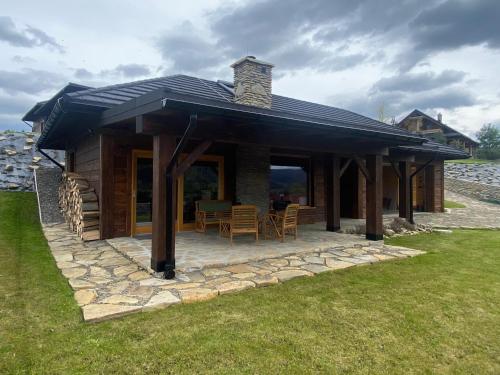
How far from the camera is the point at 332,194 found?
8.09m

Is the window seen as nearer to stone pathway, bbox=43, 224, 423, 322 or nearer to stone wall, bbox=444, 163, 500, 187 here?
stone pathway, bbox=43, 224, 423, 322

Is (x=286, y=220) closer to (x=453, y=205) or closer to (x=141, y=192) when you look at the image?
(x=141, y=192)

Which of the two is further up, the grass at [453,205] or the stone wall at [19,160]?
the stone wall at [19,160]

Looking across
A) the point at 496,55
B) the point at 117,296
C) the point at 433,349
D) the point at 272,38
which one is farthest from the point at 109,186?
the point at 496,55

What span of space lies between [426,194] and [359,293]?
1151 cm

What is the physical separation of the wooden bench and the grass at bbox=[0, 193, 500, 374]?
3412 millimetres

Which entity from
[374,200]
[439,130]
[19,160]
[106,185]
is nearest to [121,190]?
[106,185]

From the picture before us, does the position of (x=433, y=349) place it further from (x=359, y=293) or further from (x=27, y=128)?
(x=27, y=128)

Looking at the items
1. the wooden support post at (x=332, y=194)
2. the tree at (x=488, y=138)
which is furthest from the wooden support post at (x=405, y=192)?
the tree at (x=488, y=138)

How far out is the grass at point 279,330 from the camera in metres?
2.22

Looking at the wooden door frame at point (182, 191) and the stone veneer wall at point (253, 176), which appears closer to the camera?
the wooden door frame at point (182, 191)

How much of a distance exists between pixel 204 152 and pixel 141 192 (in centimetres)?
160

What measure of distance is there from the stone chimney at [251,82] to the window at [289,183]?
1951 millimetres

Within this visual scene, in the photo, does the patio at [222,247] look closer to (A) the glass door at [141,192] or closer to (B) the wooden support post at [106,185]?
(B) the wooden support post at [106,185]
